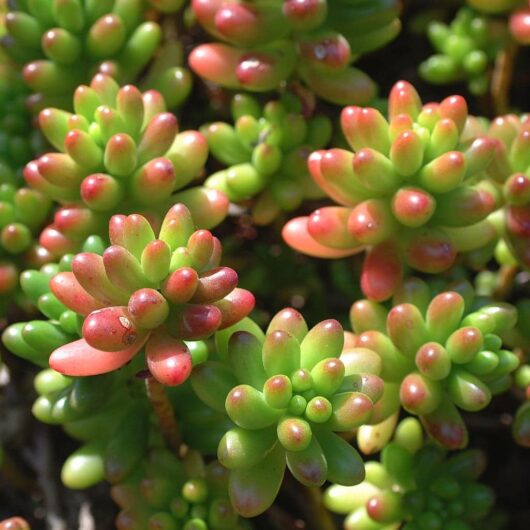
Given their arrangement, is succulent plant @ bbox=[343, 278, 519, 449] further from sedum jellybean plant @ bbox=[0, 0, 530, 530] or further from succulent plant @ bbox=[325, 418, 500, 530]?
succulent plant @ bbox=[325, 418, 500, 530]

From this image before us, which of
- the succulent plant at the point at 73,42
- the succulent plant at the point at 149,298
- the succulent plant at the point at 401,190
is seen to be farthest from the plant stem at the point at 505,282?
the succulent plant at the point at 73,42

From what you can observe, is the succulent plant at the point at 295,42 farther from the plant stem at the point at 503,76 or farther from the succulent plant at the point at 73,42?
the plant stem at the point at 503,76

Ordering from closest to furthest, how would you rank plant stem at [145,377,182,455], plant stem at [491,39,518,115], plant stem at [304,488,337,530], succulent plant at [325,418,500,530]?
plant stem at [145,377,182,455]
succulent plant at [325,418,500,530]
plant stem at [304,488,337,530]
plant stem at [491,39,518,115]

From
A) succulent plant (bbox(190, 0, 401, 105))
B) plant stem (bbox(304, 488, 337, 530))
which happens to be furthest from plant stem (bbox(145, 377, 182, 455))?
succulent plant (bbox(190, 0, 401, 105))

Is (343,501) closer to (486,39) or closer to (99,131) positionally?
(99,131)

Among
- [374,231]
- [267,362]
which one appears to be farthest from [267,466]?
[374,231]

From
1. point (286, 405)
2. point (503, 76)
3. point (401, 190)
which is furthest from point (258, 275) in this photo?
point (503, 76)
